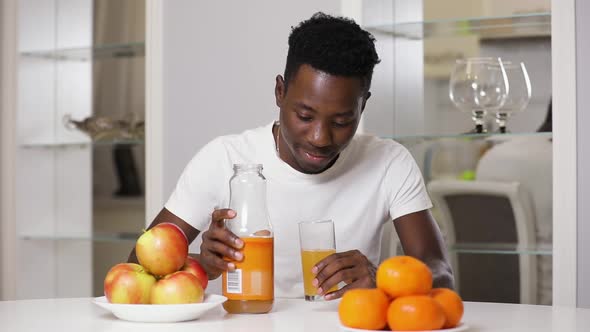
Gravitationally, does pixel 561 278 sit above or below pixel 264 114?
below

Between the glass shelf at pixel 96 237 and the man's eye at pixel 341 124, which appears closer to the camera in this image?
the man's eye at pixel 341 124

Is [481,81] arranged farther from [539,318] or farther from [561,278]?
[539,318]

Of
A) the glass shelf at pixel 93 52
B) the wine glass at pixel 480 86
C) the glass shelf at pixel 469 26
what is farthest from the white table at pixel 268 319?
the glass shelf at pixel 93 52

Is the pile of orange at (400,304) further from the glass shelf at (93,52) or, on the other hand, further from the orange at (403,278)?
the glass shelf at (93,52)

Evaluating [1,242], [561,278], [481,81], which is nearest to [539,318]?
[561,278]

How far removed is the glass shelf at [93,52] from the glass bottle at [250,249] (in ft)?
6.65

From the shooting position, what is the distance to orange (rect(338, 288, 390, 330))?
1297 mm

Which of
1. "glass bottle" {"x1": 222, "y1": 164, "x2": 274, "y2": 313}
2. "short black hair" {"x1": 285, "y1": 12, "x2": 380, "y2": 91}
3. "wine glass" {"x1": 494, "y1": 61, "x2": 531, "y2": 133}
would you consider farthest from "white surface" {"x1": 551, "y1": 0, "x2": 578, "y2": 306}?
"glass bottle" {"x1": 222, "y1": 164, "x2": 274, "y2": 313}

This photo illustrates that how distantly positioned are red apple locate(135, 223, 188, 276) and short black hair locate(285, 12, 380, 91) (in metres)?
0.53

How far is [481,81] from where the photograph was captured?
9.04 feet

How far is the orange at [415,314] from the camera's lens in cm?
127

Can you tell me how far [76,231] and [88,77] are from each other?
61 cm

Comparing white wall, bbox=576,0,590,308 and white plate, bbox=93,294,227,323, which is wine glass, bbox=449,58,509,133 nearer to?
white wall, bbox=576,0,590,308

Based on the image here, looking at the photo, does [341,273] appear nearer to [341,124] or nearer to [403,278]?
[403,278]
